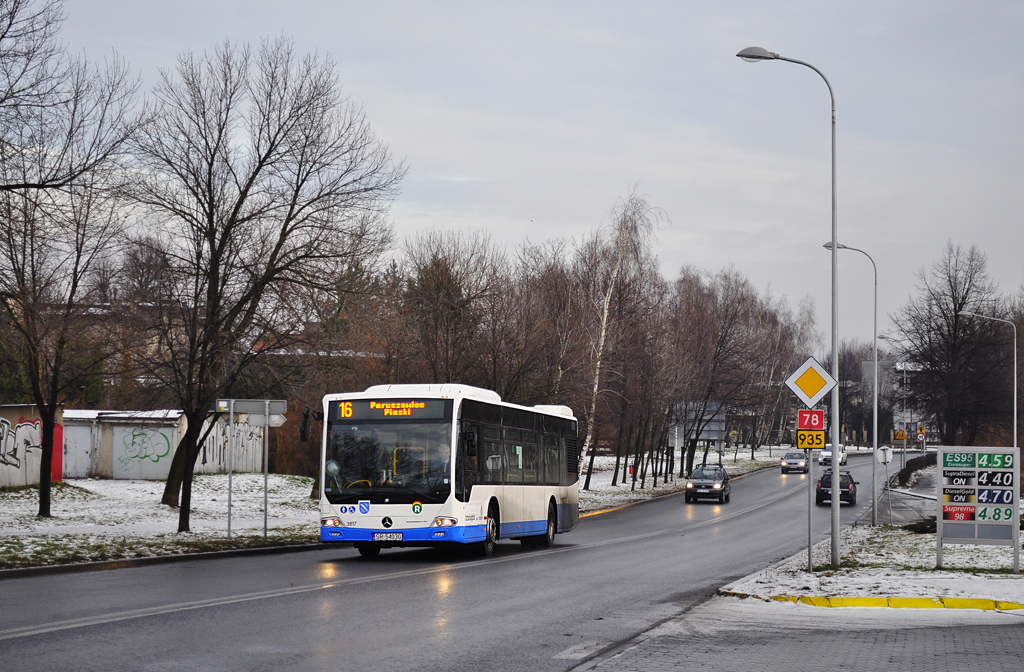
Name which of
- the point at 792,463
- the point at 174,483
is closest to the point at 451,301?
the point at 174,483

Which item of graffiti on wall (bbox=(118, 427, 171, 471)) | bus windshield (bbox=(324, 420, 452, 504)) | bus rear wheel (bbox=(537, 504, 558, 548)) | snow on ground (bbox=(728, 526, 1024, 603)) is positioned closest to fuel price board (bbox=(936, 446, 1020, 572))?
snow on ground (bbox=(728, 526, 1024, 603))

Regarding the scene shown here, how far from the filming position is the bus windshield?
771 inches

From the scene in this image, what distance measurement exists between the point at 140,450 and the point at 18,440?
8.06 meters

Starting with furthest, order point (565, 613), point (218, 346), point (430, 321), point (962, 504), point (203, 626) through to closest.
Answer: point (430, 321), point (218, 346), point (962, 504), point (565, 613), point (203, 626)

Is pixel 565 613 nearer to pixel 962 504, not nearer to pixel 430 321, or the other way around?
pixel 962 504

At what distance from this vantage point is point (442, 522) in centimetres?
1950

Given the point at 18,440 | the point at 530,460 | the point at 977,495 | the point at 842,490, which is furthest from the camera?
the point at 842,490

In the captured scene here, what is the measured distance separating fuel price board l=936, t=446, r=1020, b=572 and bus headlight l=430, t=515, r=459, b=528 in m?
8.24

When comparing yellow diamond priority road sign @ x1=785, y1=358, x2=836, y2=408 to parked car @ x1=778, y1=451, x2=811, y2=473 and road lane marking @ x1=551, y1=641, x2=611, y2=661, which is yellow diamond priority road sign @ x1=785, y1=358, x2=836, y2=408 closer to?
road lane marking @ x1=551, y1=641, x2=611, y2=661

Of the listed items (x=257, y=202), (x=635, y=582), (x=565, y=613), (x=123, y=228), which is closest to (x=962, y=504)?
(x=635, y=582)

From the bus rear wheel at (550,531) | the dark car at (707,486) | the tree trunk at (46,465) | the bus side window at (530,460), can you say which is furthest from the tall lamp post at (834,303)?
the dark car at (707,486)

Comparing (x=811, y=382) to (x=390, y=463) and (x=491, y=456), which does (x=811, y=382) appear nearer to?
(x=491, y=456)

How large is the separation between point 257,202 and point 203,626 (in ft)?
52.7

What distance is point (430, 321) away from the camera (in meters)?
36.7
